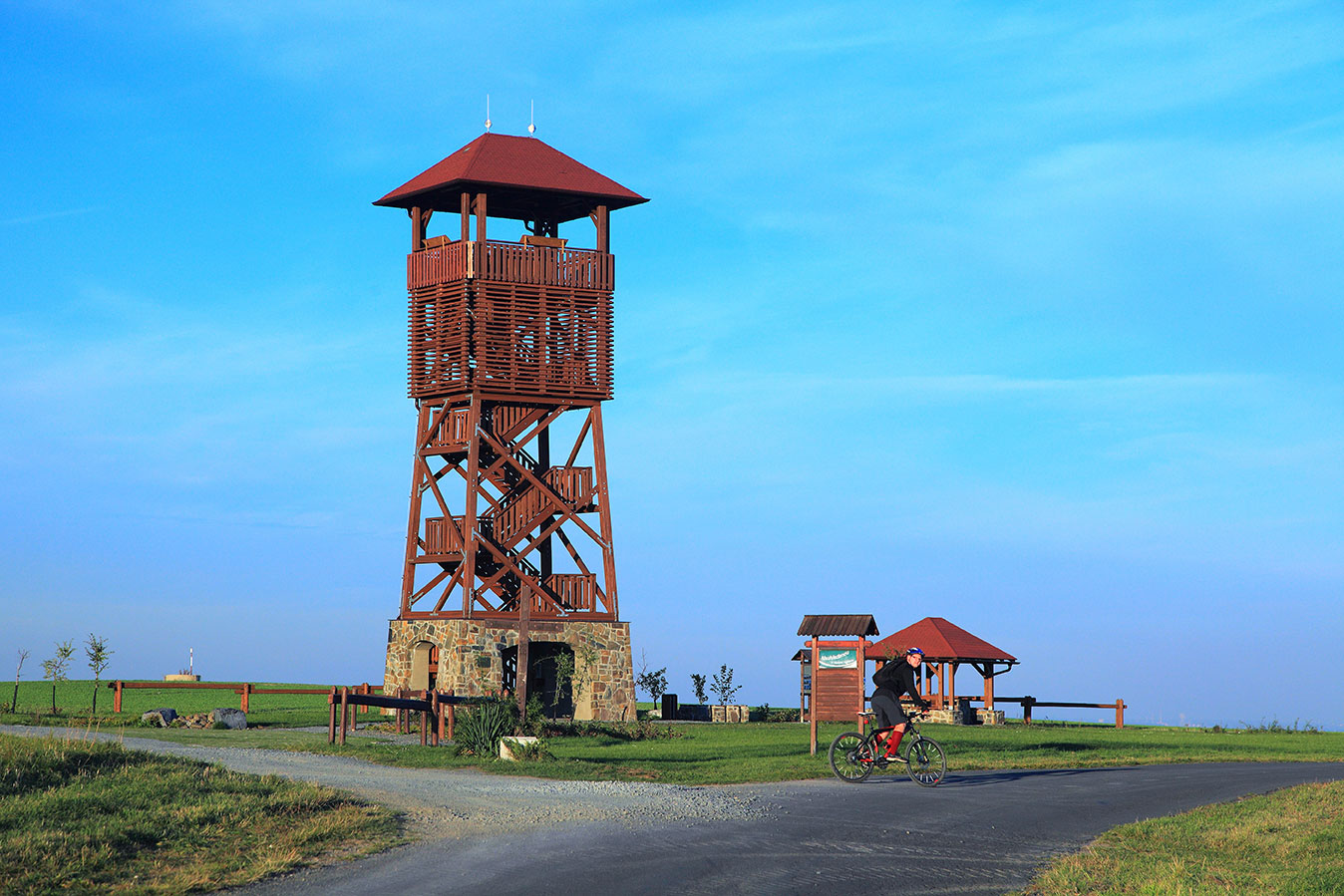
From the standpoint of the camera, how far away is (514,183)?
4262 centimetres

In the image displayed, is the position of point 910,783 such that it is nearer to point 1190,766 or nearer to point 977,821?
point 977,821

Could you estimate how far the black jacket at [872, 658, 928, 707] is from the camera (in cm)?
2075

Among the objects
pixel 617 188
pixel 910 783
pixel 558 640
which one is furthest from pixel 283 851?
pixel 617 188

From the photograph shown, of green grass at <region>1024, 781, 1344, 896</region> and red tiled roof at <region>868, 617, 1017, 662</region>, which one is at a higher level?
red tiled roof at <region>868, 617, 1017, 662</region>

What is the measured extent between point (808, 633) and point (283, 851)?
3856 cm

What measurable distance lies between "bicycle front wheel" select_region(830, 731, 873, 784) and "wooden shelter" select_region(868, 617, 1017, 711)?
92.2 ft

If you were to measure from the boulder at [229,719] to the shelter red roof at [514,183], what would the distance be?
57.2ft

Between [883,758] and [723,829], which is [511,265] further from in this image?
[723,829]

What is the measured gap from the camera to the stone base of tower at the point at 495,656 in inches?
1574

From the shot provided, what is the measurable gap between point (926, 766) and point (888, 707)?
110 cm

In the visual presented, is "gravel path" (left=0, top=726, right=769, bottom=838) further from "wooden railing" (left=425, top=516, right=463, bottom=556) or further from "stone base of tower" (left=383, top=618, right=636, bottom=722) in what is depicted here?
"wooden railing" (left=425, top=516, right=463, bottom=556)

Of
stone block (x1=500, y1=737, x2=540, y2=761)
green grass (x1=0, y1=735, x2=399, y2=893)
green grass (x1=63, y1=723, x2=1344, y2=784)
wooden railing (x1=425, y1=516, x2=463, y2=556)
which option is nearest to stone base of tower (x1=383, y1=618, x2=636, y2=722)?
wooden railing (x1=425, y1=516, x2=463, y2=556)

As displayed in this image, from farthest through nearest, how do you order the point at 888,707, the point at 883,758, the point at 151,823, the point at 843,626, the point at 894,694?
the point at 843,626 → the point at 883,758 → the point at 894,694 → the point at 888,707 → the point at 151,823

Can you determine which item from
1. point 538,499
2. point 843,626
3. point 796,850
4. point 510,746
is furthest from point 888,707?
point 843,626
